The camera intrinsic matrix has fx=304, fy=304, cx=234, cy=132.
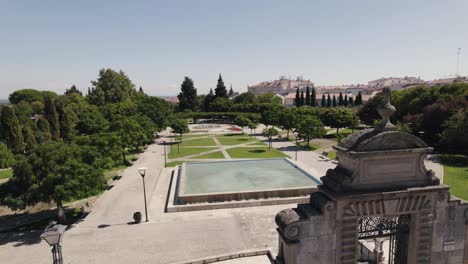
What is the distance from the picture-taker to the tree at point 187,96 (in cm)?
9844

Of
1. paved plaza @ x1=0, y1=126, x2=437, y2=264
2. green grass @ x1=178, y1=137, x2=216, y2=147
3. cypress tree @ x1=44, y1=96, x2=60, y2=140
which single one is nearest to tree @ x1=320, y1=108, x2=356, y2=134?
green grass @ x1=178, y1=137, x2=216, y2=147

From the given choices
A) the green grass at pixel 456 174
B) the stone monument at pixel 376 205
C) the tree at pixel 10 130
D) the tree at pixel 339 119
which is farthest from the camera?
the tree at pixel 339 119

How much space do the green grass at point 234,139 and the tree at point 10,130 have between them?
92.1 ft

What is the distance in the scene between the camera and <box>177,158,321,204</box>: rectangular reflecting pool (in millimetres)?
22000

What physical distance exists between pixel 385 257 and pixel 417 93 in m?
48.7

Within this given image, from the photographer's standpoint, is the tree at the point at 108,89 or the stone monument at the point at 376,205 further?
the tree at the point at 108,89

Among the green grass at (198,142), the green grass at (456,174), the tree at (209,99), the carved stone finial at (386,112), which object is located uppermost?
the tree at (209,99)

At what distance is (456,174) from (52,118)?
176 feet

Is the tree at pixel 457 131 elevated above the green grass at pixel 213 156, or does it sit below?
above

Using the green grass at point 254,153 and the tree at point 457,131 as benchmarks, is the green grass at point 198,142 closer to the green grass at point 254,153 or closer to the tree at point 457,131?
the green grass at point 254,153

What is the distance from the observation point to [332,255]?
10.0m

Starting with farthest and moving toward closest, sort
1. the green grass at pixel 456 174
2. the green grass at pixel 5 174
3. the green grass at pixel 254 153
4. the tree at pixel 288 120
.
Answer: the tree at pixel 288 120, the green grass at pixel 254 153, the green grass at pixel 5 174, the green grass at pixel 456 174

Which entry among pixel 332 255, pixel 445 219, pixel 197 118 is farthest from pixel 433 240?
pixel 197 118

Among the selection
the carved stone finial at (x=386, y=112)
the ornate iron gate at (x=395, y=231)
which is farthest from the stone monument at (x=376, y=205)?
the ornate iron gate at (x=395, y=231)
